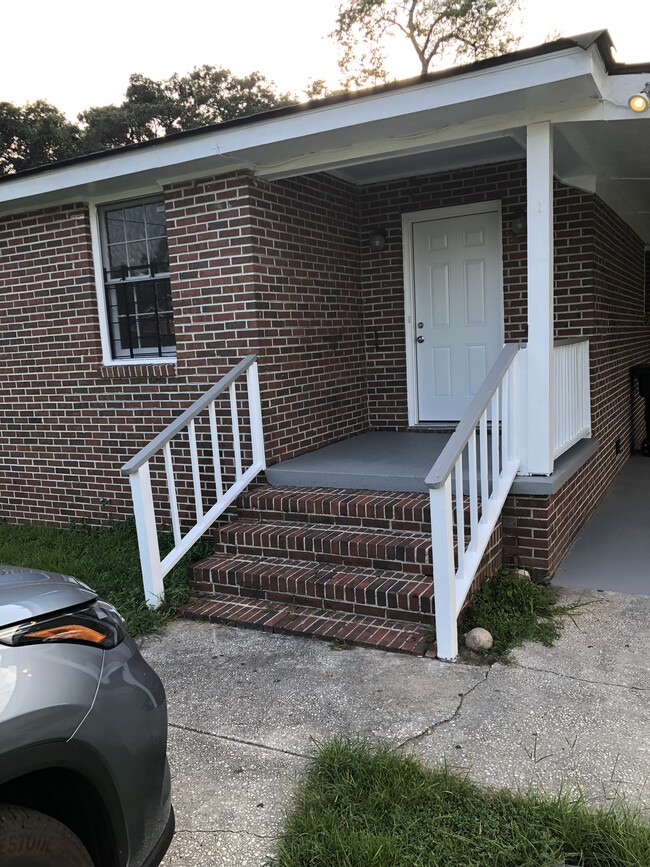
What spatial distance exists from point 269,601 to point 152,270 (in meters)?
3.04

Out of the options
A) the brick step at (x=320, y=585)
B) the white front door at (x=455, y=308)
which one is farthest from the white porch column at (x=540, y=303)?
the white front door at (x=455, y=308)

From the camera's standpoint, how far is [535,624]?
3.97m

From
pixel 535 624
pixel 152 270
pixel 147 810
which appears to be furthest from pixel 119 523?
pixel 147 810

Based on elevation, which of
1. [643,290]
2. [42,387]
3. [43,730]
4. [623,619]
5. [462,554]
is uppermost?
[643,290]

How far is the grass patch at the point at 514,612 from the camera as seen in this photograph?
3.84 m

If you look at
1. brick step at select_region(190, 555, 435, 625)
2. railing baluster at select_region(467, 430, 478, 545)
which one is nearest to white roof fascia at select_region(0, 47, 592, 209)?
railing baluster at select_region(467, 430, 478, 545)

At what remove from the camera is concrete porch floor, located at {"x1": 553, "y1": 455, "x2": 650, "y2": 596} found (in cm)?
462

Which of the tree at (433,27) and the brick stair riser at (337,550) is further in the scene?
the tree at (433,27)

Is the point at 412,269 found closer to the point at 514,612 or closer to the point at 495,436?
the point at 495,436

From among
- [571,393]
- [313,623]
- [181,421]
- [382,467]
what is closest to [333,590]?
[313,623]

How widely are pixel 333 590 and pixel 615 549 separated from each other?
2.35m

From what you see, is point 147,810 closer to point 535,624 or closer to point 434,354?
point 535,624

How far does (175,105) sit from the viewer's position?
89.4 ft

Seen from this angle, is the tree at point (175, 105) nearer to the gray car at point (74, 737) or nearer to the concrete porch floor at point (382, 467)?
the concrete porch floor at point (382, 467)
